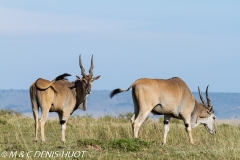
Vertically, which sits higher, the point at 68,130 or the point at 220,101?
the point at 68,130

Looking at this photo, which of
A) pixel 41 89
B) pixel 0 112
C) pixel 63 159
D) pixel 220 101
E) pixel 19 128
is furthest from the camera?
pixel 220 101

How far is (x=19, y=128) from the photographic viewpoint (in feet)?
54.5

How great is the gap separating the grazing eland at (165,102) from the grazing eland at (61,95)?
87 centimetres

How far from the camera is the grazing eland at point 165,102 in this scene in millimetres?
13688

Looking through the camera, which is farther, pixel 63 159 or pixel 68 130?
pixel 68 130

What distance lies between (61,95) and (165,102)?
2.09m

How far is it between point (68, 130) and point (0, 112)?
8102 mm

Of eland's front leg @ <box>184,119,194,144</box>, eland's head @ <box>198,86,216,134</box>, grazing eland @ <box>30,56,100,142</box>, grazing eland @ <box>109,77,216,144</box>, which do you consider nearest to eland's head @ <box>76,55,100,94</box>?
grazing eland @ <box>30,56,100,142</box>

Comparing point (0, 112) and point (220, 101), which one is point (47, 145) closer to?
point (0, 112)

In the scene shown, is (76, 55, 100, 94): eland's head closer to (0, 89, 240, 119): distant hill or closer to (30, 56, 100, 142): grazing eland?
(30, 56, 100, 142): grazing eland

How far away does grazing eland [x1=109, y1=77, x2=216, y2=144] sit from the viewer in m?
13.7

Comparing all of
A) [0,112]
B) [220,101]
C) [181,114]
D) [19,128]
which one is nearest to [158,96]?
[181,114]

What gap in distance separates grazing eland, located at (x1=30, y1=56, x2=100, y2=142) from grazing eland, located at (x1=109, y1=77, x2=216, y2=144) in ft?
2.87

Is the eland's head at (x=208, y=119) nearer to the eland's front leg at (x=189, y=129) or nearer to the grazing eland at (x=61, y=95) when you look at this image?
the eland's front leg at (x=189, y=129)
